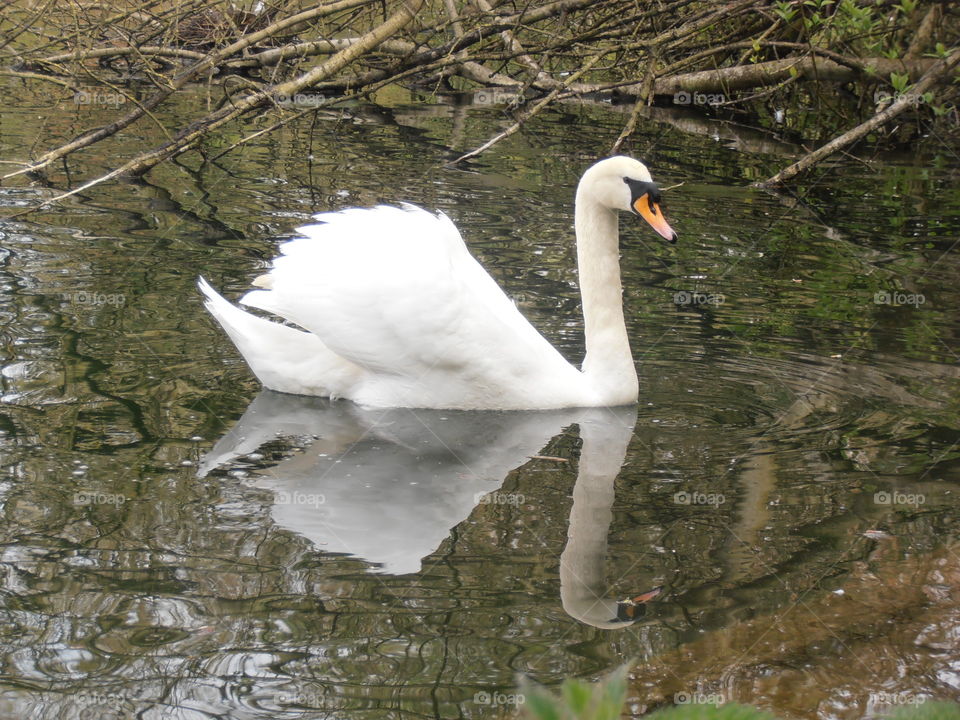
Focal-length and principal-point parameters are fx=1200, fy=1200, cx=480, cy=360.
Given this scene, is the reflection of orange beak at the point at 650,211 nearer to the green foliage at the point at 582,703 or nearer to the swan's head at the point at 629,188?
the swan's head at the point at 629,188

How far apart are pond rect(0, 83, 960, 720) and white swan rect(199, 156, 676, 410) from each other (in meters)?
0.16

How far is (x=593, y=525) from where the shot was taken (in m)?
4.48

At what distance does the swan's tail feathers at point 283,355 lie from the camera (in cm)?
567

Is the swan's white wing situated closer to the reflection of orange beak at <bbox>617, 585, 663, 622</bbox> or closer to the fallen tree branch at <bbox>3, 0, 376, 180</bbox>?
the reflection of orange beak at <bbox>617, 585, 663, 622</bbox>

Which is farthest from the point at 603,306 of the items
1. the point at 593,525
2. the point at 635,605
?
the point at 635,605

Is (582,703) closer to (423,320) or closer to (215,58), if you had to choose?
(423,320)

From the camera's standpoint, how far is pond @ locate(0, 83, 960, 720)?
11.2 feet

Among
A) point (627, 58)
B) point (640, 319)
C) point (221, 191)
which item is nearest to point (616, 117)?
point (627, 58)

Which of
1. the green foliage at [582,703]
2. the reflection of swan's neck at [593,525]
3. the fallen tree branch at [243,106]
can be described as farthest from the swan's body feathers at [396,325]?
the green foliage at [582,703]

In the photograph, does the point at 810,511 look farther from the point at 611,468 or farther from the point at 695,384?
the point at 695,384

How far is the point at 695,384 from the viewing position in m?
6.01

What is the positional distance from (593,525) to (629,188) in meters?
1.94

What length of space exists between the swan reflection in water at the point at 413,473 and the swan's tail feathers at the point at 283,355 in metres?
0.09

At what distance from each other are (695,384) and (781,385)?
16.7 inches
